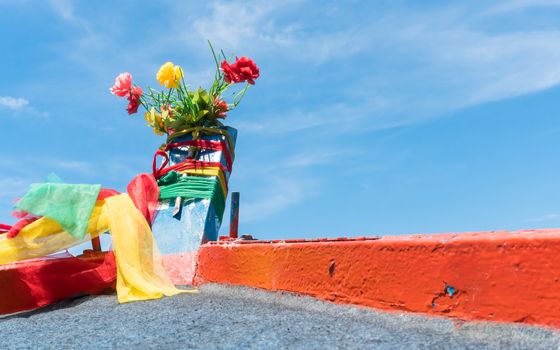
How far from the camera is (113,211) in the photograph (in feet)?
13.0

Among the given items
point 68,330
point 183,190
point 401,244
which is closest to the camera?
point 401,244

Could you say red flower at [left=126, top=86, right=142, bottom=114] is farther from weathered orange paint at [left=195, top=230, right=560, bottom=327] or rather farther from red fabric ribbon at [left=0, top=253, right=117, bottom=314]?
weathered orange paint at [left=195, top=230, right=560, bottom=327]

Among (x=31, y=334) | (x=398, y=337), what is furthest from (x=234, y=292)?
(x=398, y=337)

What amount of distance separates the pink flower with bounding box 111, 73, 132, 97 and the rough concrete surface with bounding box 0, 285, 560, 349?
2.45 meters

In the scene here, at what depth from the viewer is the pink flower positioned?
548cm

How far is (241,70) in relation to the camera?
17.1ft

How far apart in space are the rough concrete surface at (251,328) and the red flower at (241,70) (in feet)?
7.27

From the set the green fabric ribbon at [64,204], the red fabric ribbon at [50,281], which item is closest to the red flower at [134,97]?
the green fabric ribbon at [64,204]

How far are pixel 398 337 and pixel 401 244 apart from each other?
439mm

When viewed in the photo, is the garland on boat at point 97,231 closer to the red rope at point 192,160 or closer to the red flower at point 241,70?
the red rope at point 192,160

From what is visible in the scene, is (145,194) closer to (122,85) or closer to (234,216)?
(234,216)

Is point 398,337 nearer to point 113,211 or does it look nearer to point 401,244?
point 401,244

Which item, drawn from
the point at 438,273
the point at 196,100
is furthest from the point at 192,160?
the point at 438,273

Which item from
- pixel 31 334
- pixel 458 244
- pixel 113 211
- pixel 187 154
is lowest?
pixel 31 334
